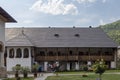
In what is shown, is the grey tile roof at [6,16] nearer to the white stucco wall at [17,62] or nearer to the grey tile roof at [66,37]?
the white stucco wall at [17,62]

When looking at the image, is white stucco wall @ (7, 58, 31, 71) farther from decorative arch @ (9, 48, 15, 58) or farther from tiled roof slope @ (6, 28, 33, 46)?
tiled roof slope @ (6, 28, 33, 46)

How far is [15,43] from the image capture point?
58.4m

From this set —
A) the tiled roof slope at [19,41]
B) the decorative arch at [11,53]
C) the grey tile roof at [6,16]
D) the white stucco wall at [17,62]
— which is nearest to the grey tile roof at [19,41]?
the tiled roof slope at [19,41]

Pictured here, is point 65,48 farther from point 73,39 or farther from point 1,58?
point 1,58

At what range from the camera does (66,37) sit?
63.7m

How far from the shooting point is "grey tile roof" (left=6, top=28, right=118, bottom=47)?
61812mm

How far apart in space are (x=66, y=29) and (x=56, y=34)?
2669mm

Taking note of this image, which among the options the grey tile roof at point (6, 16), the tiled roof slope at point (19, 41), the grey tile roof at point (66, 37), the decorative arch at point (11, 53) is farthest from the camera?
the grey tile roof at point (66, 37)

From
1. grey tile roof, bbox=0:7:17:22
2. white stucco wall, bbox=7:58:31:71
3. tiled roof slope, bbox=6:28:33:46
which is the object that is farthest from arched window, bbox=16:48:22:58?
grey tile roof, bbox=0:7:17:22

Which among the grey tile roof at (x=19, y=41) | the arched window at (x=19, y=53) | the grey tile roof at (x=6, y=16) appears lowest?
the arched window at (x=19, y=53)

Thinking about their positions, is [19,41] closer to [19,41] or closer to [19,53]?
[19,41]

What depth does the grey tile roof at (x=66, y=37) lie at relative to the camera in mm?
61812

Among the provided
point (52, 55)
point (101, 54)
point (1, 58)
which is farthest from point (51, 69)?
point (1, 58)

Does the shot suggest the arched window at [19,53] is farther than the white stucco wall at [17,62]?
Yes
